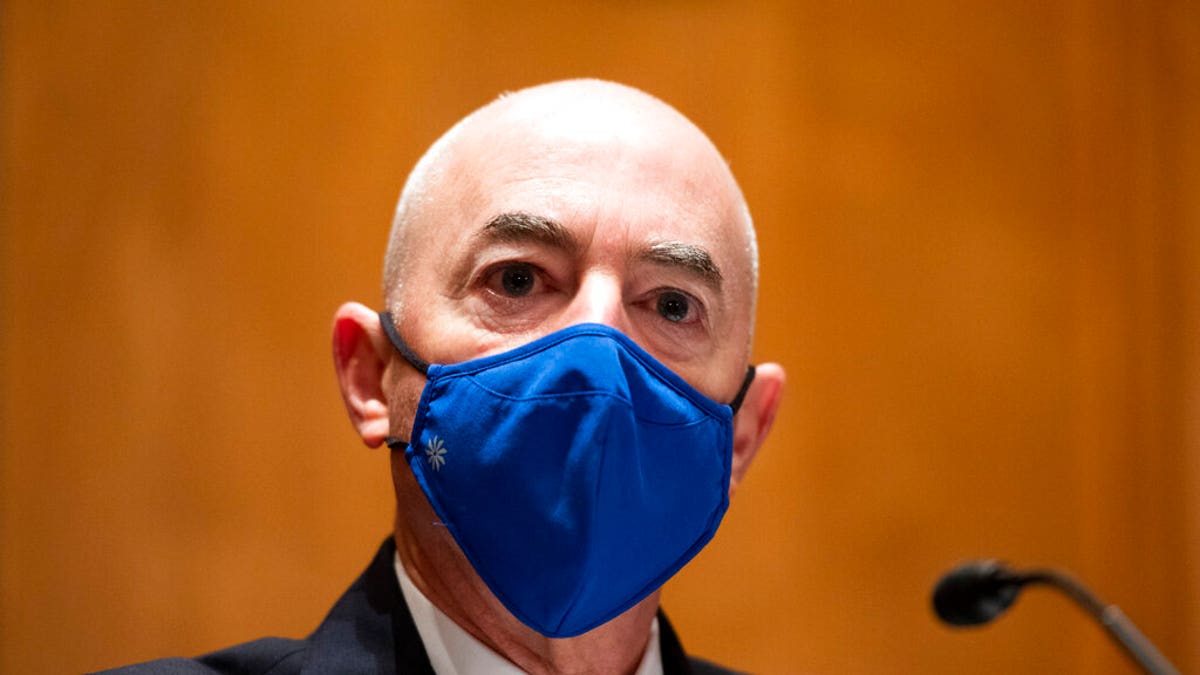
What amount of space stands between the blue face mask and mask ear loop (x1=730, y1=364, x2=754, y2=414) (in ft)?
0.50

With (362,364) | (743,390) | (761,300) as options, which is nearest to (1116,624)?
(743,390)

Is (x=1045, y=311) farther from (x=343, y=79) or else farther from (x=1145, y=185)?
(x=343, y=79)

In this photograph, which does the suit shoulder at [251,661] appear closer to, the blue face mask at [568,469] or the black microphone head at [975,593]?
the blue face mask at [568,469]

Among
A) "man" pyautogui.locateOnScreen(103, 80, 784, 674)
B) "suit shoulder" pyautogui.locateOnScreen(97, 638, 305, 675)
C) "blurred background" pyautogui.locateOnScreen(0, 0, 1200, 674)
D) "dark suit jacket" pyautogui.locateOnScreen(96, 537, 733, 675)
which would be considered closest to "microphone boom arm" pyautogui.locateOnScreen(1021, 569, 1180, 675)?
"man" pyautogui.locateOnScreen(103, 80, 784, 674)

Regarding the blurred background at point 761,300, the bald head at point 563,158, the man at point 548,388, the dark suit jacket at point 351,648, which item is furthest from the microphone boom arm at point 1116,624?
the blurred background at point 761,300

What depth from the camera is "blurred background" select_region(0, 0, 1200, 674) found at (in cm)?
255

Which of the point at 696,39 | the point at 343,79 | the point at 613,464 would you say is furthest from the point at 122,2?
the point at 613,464

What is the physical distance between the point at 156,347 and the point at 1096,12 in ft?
7.65

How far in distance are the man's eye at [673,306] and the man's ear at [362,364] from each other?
0.39 m

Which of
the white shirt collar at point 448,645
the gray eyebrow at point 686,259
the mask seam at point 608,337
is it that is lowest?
the white shirt collar at point 448,645

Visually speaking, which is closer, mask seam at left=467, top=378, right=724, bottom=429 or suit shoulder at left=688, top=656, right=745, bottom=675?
mask seam at left=467, top=378, right=724, bottom=429

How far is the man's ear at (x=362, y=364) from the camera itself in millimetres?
1801

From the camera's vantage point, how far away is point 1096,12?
3.14 metres

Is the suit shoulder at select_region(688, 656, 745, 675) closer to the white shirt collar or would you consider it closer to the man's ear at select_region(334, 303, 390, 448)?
the white shirt collar
